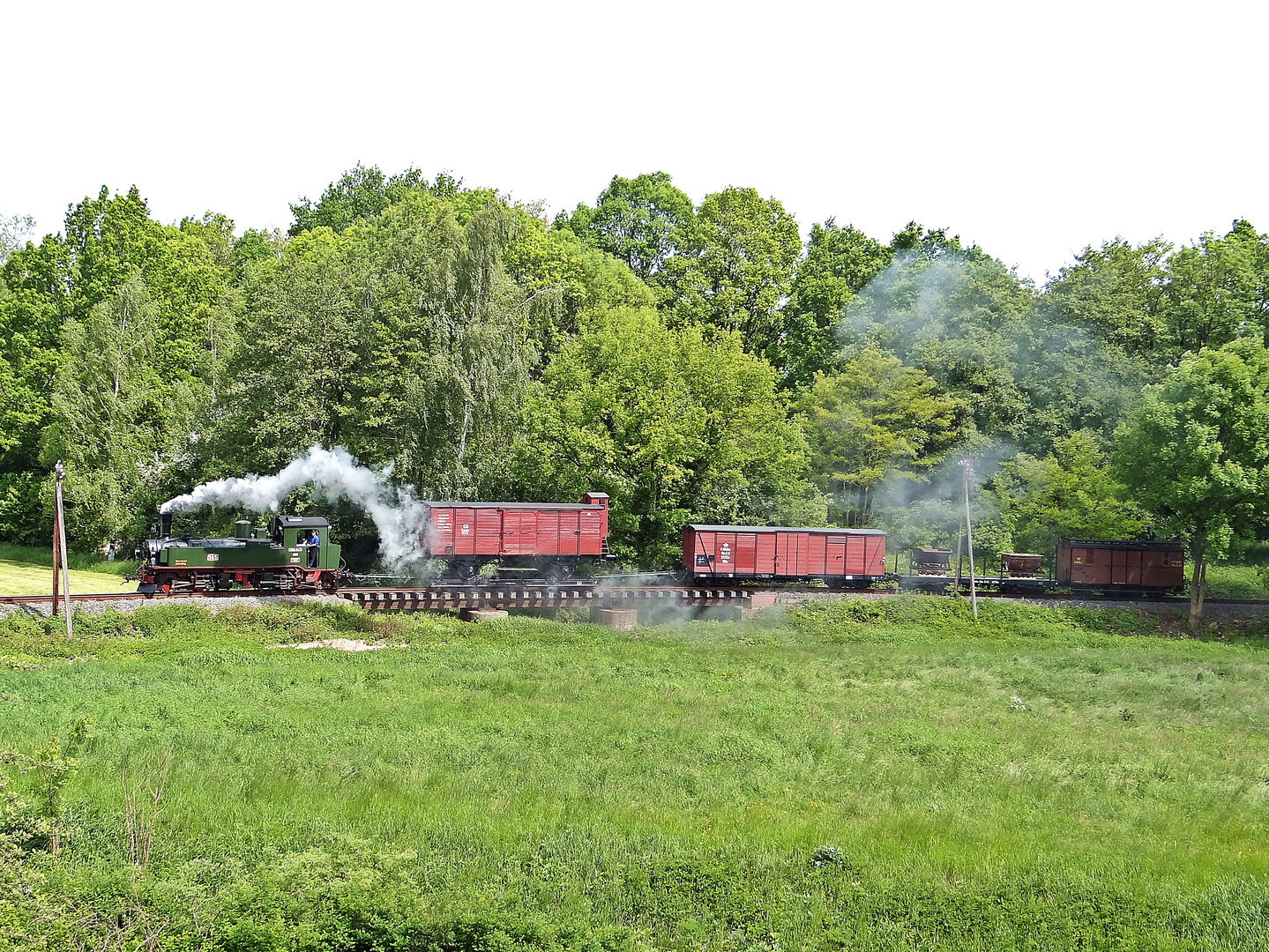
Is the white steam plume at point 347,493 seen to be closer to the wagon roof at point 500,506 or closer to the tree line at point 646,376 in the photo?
the wagon roof at point 500,506

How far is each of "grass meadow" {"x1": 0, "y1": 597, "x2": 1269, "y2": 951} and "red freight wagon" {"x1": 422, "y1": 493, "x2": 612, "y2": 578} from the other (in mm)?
8441

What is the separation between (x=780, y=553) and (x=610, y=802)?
25496 mm

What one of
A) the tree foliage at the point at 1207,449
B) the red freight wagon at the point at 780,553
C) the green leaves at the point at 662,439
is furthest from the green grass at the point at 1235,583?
the green leaves at the point at 662,439

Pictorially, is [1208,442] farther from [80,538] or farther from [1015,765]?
[80,538]

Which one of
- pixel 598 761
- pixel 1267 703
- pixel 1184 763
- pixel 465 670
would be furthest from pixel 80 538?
pixel 1267 703

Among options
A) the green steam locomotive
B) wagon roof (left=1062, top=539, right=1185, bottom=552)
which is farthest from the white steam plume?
wagon roof (left=1062, top=539, right=1185, bottom=552)

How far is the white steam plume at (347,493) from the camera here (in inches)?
1479

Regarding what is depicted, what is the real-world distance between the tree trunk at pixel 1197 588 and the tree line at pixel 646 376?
0.61m

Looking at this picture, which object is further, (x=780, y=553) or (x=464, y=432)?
(x=464, y=432)

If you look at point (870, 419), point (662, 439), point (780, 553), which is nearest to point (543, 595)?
point (662, 439)

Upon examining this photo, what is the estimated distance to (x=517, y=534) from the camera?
39.9 metres

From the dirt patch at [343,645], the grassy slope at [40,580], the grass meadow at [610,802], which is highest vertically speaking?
the grassy slope at [40,580]

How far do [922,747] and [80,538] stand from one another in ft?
148

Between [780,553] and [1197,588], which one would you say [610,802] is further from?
[1197,588]
